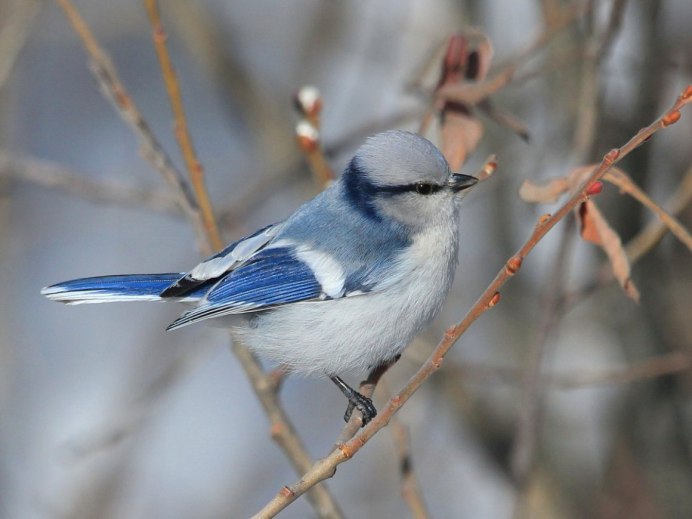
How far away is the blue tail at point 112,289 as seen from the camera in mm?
1821

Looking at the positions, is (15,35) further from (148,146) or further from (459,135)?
(459,135)

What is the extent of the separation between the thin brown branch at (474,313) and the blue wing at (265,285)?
53cm

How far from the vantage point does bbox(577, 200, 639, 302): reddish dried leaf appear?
149 centimetres

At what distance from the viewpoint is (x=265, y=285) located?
191 cm

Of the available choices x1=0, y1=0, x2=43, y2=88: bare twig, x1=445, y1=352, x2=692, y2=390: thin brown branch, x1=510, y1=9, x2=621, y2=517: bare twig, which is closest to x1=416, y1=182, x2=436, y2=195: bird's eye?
x1=510, y1=9, x2=621, y2=517: bare twig

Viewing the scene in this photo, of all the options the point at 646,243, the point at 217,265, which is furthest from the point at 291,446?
the point at 646,243

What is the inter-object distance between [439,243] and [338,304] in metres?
0.24

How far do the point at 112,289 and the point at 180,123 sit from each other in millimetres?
385

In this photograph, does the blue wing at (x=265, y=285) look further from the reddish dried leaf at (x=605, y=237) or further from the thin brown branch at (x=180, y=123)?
the reddish dried leaf at (x=605, y=237)

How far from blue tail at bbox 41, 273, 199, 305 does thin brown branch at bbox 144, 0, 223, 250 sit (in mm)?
163

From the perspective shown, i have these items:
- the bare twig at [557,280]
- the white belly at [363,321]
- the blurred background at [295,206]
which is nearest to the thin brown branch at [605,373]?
the blurred background at [295,206]

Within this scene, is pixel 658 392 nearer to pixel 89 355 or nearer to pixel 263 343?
pixel 263 343

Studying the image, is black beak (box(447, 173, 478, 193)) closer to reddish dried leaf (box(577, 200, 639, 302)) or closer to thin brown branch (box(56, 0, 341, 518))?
reddish dried leaf (box(577, 200, 639, 302))

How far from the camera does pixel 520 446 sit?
2.00m
